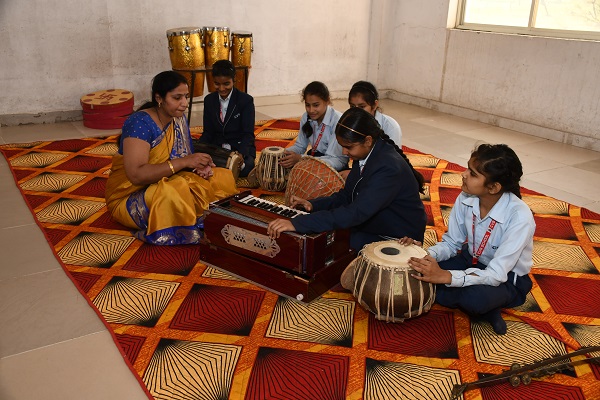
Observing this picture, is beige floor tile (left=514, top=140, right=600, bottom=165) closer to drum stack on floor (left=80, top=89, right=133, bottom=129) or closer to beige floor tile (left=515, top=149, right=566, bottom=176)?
beige floor tile (left=515, top=149, right=566, bottom=176)

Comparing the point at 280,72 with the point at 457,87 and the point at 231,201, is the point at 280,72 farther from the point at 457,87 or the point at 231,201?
the point at 231,201

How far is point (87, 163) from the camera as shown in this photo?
496cm

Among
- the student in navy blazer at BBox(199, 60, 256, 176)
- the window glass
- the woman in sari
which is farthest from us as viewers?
the window glass


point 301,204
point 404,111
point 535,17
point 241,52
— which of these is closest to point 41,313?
point 301,204

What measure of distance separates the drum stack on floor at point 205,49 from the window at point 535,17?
9.64 ft

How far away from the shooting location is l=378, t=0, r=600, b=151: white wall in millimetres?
5828

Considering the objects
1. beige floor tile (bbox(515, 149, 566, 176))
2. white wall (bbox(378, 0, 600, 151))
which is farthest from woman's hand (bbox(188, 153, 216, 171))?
white wall (bbox(378, 0, 600, 151))

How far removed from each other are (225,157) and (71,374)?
7.09 ft

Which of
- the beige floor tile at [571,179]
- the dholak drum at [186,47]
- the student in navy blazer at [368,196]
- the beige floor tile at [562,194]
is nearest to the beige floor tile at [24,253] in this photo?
the student in navy blazer at [368,196]

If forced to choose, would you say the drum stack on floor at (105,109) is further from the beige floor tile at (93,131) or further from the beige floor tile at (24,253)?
the beige floor tile at (24,253)

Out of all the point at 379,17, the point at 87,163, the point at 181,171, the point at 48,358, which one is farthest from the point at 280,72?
the point at 48,358

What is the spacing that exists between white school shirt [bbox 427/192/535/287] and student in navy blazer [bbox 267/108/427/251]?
0.32 metres

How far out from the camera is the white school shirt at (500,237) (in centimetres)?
248

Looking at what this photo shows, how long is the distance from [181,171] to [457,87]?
4.74m
